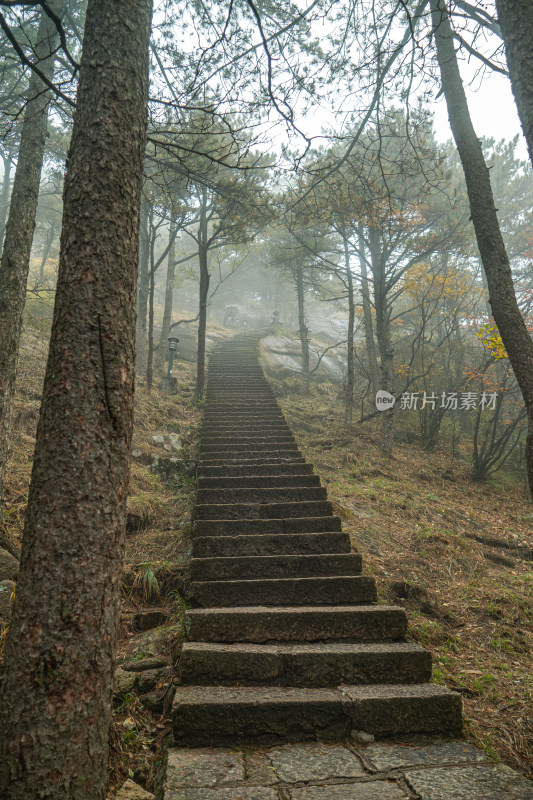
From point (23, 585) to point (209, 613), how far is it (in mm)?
1890

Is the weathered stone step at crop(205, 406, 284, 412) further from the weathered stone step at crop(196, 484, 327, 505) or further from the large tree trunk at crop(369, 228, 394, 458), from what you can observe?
the weathered stone step at crop(196, 484, 327, 505)

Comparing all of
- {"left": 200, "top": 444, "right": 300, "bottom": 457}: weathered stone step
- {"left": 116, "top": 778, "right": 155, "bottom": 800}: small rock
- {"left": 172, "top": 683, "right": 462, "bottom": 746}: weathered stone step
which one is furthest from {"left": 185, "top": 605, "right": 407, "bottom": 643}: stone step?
{"left": 200, "top": 444, "right": 300, "bottom": 457}: weathered stone step

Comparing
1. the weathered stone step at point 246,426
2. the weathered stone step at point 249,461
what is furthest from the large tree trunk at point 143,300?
the weathered stone step at point 249,461

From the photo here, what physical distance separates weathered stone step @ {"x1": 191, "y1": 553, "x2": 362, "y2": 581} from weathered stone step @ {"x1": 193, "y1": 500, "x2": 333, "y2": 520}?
91 centimetres

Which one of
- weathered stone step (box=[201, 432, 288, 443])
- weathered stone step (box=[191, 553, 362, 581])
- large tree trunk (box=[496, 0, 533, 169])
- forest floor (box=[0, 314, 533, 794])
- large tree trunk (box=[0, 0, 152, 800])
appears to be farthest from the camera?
weathered stone step (box=[201, 432, 288, 443])

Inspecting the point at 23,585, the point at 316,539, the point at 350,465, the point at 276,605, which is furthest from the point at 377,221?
the point at 23,585

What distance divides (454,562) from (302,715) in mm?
3391

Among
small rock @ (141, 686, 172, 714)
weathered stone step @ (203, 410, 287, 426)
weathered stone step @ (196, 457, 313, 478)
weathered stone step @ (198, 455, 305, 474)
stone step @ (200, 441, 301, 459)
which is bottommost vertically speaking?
small rock @ (141, 686, 172, 714)

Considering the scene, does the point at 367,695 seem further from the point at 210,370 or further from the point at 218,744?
the point at 210,370

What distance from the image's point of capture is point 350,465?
887cm

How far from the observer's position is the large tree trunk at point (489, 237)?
310 cm

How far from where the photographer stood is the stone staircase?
8.67ft

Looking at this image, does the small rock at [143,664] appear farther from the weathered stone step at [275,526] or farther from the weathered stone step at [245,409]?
the weathered stone step at [245,409]

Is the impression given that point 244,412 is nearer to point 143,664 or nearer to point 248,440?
point 248,440
